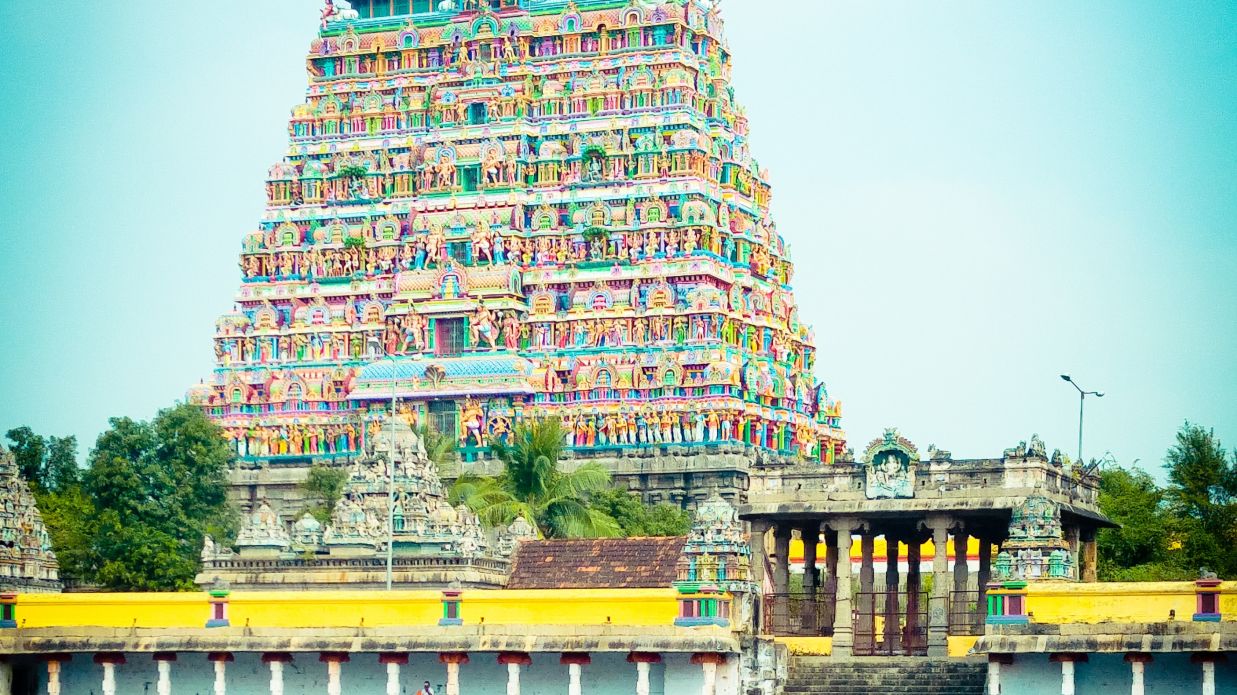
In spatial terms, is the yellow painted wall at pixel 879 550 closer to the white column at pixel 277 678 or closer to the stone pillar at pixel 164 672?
the white column at pixel 277 678

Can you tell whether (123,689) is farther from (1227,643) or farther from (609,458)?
(609,458)

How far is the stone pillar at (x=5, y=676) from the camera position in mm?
59625

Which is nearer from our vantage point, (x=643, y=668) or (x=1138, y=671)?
(x=1138, y=671)

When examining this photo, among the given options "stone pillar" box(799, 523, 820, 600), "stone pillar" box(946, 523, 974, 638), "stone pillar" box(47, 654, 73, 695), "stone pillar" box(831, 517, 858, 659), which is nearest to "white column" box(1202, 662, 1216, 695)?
"stone pillar" box(946, 523, 974, 638)

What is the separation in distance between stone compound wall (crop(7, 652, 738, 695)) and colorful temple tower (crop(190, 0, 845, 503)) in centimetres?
3416

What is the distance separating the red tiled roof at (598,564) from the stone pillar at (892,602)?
4.88 metres

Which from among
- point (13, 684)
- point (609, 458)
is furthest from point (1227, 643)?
point (609, 458)

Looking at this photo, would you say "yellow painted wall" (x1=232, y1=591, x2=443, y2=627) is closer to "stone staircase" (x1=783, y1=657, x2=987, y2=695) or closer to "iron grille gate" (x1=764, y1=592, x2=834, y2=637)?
"stone staircase" (x1=783, y1=657, x2=987, y2=695)

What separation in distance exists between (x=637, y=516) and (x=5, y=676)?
2633cm

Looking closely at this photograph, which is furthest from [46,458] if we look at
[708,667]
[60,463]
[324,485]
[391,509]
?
[708,667]

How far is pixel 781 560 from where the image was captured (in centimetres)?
6450

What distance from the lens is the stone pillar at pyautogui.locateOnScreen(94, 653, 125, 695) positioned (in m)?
58.7

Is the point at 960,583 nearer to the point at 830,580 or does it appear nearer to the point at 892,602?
the point at 892,602

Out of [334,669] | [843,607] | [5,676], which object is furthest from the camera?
[843,607]
